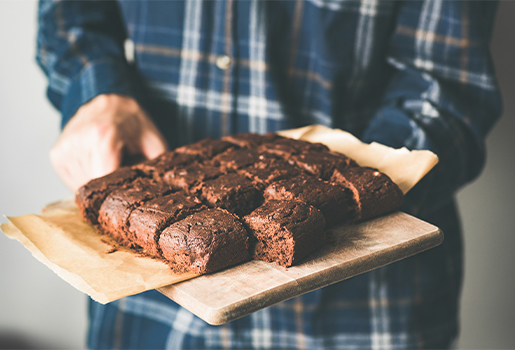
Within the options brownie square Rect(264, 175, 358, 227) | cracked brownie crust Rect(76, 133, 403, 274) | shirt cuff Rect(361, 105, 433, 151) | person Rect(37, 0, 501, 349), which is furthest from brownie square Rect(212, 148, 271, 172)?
shirt cuff Rect(361, 105, 433, 151)

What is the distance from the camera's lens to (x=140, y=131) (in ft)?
4.84

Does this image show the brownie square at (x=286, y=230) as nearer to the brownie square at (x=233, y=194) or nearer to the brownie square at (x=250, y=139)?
the brownie square at (x=233, y=194)

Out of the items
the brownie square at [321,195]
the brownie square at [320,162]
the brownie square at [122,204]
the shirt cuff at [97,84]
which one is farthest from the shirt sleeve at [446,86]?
the shirt cuff at [97,84]

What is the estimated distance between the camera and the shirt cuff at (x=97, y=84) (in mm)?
1579

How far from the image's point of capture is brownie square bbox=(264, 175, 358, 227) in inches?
42.9

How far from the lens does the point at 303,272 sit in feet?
3.02

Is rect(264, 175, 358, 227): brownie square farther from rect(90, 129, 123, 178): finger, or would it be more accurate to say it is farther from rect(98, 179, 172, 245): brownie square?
rect(90, 129, 123, 178): finger

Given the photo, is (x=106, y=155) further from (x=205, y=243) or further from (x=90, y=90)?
(x=205, y=243)

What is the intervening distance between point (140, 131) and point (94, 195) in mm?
371

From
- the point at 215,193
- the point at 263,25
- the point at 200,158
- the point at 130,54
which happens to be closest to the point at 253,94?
the point at 263,25

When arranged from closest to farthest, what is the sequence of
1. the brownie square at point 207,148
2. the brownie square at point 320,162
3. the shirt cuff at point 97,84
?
the brownie square at point 320,162
the brownie square at point 207,148
the shirt cuff at point 97,84

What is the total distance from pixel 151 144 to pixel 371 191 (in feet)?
2.33

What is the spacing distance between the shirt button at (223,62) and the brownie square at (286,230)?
0.75 meters

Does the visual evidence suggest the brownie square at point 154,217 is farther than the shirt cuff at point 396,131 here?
No
